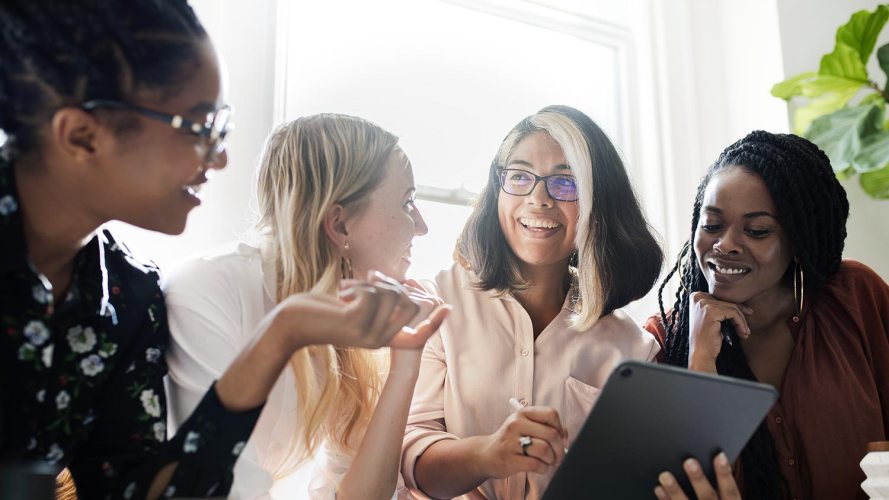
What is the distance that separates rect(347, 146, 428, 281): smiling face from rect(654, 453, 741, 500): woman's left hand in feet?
1.77

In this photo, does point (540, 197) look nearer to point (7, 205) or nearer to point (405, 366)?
point (405, 366)

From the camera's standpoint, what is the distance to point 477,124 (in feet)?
8.03

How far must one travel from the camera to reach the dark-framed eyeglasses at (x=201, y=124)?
94 centimetres

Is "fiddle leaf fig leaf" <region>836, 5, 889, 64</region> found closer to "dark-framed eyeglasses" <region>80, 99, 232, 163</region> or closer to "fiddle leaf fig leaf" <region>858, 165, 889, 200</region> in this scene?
"fiddle leaf fig leaf" <region>858, 165, 889, 200</region>

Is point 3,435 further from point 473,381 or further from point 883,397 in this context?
point 883,397

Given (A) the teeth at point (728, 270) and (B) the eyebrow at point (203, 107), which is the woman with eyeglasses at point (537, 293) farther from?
(B) the eyebrow at point (203, 107)

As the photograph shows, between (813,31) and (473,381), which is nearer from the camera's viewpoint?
(473,381)

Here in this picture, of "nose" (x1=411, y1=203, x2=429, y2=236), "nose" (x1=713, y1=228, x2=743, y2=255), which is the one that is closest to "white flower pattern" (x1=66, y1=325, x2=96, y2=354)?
"nose" (x1=411, y1=203, x2=429, y2=236)

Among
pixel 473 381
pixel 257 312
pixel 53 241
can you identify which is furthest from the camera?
pixel 473 381

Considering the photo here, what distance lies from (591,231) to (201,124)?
0.94 m

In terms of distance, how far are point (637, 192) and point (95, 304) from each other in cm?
112

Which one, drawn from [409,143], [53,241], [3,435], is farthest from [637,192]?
[3,435]

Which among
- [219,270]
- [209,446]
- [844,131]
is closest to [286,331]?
[209,446]

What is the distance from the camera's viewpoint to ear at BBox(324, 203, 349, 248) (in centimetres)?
141
